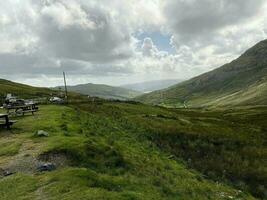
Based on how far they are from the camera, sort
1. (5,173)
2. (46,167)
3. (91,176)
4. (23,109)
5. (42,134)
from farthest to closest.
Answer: (23,109)
(42,134)
(5,173)
(46,167)
(91,176)

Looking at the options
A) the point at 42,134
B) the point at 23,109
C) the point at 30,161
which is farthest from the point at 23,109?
the point at 30,161

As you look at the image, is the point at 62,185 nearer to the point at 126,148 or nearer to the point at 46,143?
the point at 46,143

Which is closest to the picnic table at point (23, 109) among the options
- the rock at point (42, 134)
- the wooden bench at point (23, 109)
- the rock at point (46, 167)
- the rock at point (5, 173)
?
the wooden bench at point (23, 109)

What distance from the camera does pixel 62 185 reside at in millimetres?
19766

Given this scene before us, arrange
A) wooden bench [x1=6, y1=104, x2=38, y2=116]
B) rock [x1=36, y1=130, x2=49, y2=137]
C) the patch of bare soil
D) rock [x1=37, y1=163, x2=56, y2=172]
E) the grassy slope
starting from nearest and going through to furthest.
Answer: the grassy slope
rock [x1=37, y1=163, x2=56, y2=172]
the patch of bare soil
rock [x1=36, y1=130, x2=49, y2=137]
wooden bench [x1=6, y1=104, x2=38, y2=116]

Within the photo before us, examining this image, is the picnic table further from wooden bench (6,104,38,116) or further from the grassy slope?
the grassy slope

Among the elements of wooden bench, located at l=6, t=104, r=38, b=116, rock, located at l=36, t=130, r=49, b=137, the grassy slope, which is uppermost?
wooden bench, located at l=6, t=104, r=38, b=116

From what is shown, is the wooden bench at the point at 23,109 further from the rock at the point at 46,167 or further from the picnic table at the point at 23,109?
the rock at the point at 46,167

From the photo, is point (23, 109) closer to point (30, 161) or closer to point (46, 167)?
point (30, 161)

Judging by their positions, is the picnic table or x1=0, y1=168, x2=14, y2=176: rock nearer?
x1=0, y1=168, x2=14, y2=176: rock

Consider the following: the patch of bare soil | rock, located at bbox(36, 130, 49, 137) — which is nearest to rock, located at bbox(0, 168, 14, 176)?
the patch of bare soil

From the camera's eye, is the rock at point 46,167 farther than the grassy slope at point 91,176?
Yes

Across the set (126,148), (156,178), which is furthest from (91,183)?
(126,148)

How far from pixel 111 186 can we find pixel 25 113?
37766mm
